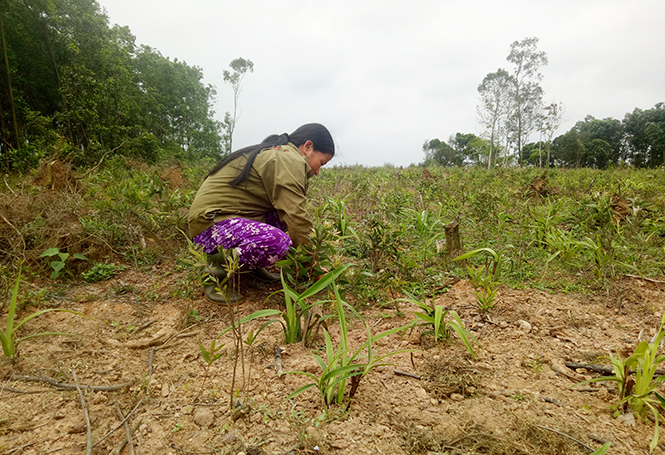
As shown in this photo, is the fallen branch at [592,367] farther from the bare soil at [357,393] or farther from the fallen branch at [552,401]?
the fallen branch at [552,401]

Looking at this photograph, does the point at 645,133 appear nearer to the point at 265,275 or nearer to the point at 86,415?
the point at 265,275

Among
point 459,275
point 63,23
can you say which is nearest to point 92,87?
point 63,23

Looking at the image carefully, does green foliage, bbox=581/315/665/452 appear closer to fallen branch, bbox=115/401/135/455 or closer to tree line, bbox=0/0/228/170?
fallen branch, bbox=115/401/135/455

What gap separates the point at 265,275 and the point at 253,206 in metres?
0.62

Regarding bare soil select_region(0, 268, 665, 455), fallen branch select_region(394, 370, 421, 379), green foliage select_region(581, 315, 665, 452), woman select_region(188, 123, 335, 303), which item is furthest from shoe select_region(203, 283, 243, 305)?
green foliage select_region(581, 315, 665, 452)

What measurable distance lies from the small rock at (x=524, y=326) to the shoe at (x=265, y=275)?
1785 mm

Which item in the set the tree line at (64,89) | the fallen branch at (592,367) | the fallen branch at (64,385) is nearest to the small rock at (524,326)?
the fallen branch at (592,367)

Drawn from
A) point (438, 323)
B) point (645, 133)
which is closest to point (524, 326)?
point (438, 323)

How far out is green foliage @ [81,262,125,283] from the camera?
101 inches

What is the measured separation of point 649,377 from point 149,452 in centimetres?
171

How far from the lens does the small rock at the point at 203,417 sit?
1.15 m

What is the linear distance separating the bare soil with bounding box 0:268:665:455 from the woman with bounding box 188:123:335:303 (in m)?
0.53

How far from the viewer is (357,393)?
51.4 inches

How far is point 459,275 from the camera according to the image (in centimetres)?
257
